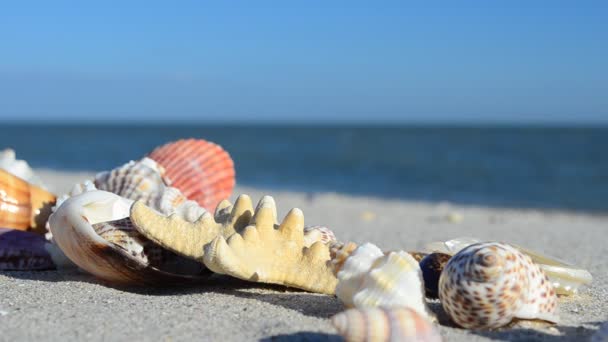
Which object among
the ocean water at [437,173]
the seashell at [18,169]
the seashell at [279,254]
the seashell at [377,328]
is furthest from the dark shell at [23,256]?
the ocean water at [437,173]

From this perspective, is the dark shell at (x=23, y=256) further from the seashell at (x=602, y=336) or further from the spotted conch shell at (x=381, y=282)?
the seashell at (x=602, y=336)

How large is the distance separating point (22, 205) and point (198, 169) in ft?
3.98

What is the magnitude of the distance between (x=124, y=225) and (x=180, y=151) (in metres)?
1.74

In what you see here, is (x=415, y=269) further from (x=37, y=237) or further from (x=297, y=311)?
(x=37, y=237)

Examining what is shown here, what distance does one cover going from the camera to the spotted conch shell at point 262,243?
2.95 m

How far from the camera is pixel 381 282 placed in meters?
2.55

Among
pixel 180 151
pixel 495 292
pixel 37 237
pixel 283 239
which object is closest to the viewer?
pixel 495 292

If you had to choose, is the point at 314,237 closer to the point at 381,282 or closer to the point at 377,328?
the point at 381,282

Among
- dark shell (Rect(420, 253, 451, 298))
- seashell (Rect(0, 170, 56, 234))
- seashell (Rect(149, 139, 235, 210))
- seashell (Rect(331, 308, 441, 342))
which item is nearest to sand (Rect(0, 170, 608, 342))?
dark shell (Rect(420, 253, 451, 298))

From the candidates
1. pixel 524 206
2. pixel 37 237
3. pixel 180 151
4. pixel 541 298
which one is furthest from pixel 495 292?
pixel 524 206

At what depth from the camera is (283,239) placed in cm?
303

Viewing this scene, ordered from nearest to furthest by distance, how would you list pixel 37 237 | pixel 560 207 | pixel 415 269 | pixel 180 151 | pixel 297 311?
pixel 415 269 → pixel 297 311 → pixel 37 237 → pixel 180 151 → pixel 560 207

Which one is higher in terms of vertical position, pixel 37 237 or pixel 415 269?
pixel 415 269

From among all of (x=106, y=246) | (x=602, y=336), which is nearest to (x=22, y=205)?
(x=106, y=246)
